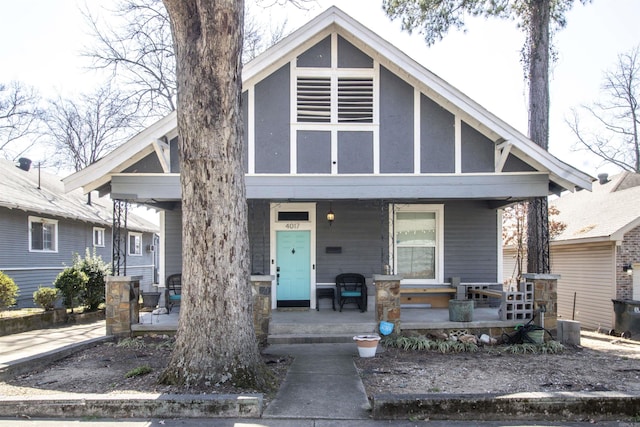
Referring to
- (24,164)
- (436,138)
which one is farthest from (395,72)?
(24,164)

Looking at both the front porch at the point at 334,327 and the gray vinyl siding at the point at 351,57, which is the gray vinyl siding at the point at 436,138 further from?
the front porch at the point at 334,327

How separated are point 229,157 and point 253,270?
5.46 meters

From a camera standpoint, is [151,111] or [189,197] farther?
[151,111]

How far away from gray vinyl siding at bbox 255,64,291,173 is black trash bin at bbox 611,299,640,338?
11157 mm

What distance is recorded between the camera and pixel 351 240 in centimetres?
1123

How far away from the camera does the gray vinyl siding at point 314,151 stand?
9211 mm

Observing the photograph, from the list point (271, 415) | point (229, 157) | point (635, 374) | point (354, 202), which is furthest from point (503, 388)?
point (354, 202)

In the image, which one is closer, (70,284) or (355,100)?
(355,100)

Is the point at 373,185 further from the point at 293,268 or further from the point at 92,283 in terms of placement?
the point at 92,283

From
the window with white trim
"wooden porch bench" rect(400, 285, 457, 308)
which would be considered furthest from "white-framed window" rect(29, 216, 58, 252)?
"wooden porch bench" rect(400, 285, 457, 308)

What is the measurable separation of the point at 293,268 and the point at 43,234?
10.4 meters

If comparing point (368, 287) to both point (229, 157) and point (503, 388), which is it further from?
point (229, 157)

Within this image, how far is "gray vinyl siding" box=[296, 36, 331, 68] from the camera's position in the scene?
9.58m

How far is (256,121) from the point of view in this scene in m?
9.28
